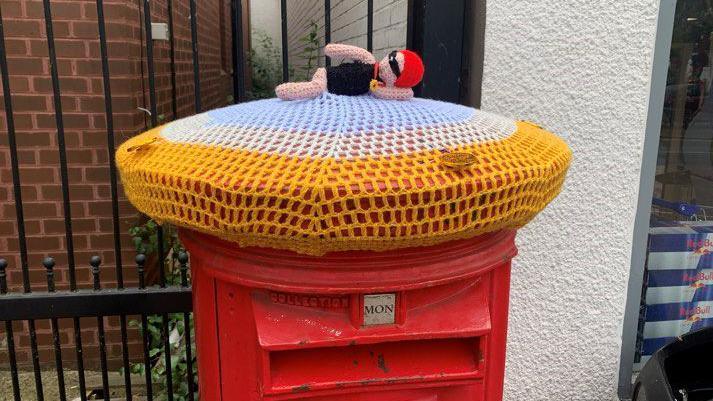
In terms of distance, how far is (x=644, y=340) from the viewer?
287cm

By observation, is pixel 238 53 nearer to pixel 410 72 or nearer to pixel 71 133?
pixel 410 72

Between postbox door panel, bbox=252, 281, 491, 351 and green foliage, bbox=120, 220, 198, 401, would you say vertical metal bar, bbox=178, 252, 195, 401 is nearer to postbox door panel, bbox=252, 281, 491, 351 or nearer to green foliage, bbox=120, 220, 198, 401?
green foliage, bbox=120, 220, 198, 401

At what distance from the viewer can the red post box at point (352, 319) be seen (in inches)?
46.6

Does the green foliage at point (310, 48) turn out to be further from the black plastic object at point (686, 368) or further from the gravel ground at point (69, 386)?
the gravel ground at point (69, 386)

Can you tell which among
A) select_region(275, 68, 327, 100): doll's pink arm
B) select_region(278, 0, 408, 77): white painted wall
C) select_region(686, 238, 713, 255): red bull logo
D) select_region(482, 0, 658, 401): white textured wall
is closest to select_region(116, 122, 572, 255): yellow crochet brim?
select_region(275, 68, 327, 100): doll's pink arm

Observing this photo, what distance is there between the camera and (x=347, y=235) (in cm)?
108

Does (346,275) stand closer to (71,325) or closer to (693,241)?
(693,241)

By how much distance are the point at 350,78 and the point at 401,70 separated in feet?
0.42

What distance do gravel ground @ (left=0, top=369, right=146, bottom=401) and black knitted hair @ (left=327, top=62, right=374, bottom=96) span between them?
2.97 metres

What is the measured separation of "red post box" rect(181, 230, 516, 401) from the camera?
1183mm

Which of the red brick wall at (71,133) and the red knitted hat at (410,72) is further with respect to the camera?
the red brick wall at (71,133)

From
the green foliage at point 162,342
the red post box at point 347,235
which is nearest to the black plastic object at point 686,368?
the red post box at point 347,235

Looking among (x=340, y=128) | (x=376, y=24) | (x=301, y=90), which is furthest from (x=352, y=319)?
(x=376, y=24)

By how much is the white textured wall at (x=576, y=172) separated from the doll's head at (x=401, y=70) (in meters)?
1.03
